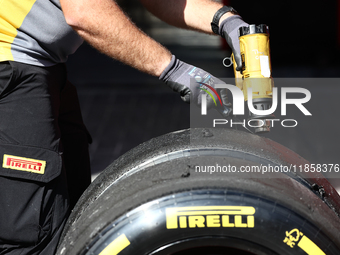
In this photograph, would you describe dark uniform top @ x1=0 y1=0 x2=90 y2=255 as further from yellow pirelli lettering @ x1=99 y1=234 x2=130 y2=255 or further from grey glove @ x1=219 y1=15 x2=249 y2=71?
grey glove @ x1=219 y1=15 x2=249 y2=71

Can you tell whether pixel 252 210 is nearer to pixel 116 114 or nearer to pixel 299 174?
pixel 299 174

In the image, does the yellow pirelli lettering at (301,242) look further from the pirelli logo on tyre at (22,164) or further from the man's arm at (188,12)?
the man's arm at (188,12)

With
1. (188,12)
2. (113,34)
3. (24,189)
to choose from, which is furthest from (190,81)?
(24,189)

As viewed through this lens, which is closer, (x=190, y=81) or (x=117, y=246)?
(x=117, y=246)

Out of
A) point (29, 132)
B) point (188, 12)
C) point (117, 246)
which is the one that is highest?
point (188, 12)

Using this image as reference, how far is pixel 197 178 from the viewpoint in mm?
1324

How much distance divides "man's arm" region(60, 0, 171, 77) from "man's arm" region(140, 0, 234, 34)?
472 mm

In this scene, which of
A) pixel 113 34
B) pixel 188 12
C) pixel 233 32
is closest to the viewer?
pixel 113 34

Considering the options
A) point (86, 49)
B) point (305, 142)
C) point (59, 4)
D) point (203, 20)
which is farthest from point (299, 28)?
point (59, 4)

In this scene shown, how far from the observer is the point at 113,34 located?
1602 millimetres

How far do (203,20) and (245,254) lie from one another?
1.19m

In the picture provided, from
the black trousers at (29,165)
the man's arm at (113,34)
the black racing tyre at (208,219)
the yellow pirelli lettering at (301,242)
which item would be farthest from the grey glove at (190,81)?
the yellow pirelli lettering at (301,242)

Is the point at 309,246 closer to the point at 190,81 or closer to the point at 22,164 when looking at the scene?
the point at 190,81

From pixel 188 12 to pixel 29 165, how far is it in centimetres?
105
